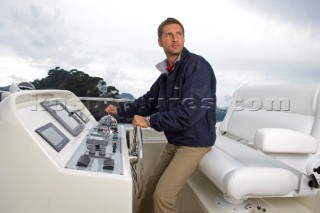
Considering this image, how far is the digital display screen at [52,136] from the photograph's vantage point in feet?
3.92

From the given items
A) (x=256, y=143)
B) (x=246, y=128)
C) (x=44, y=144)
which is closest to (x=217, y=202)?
(x=256, y=143)

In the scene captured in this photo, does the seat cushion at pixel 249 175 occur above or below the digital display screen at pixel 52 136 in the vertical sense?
below

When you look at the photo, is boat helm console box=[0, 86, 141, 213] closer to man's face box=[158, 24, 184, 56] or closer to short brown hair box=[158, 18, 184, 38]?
man's face box=[158, 24, 184, 56]

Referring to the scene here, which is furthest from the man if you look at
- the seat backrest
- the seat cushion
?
the seat backrest

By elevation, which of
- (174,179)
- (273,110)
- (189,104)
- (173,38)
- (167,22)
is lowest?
(174,179)

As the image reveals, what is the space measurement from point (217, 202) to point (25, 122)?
1349mm

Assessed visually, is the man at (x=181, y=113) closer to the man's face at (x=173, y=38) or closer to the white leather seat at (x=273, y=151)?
the man's face at (x=173, y=38)

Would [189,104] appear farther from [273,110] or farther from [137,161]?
[273,110]

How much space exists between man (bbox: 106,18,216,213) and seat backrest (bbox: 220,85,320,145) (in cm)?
60

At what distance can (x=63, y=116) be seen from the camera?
1.71m

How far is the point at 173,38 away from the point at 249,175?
95 cm

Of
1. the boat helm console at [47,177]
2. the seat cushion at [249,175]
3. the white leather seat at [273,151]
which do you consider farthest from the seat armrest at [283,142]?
the boat helm console at [47,177]

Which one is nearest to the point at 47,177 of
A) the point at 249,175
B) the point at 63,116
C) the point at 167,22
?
the point at 63,116

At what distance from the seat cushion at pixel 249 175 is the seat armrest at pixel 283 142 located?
189mm
